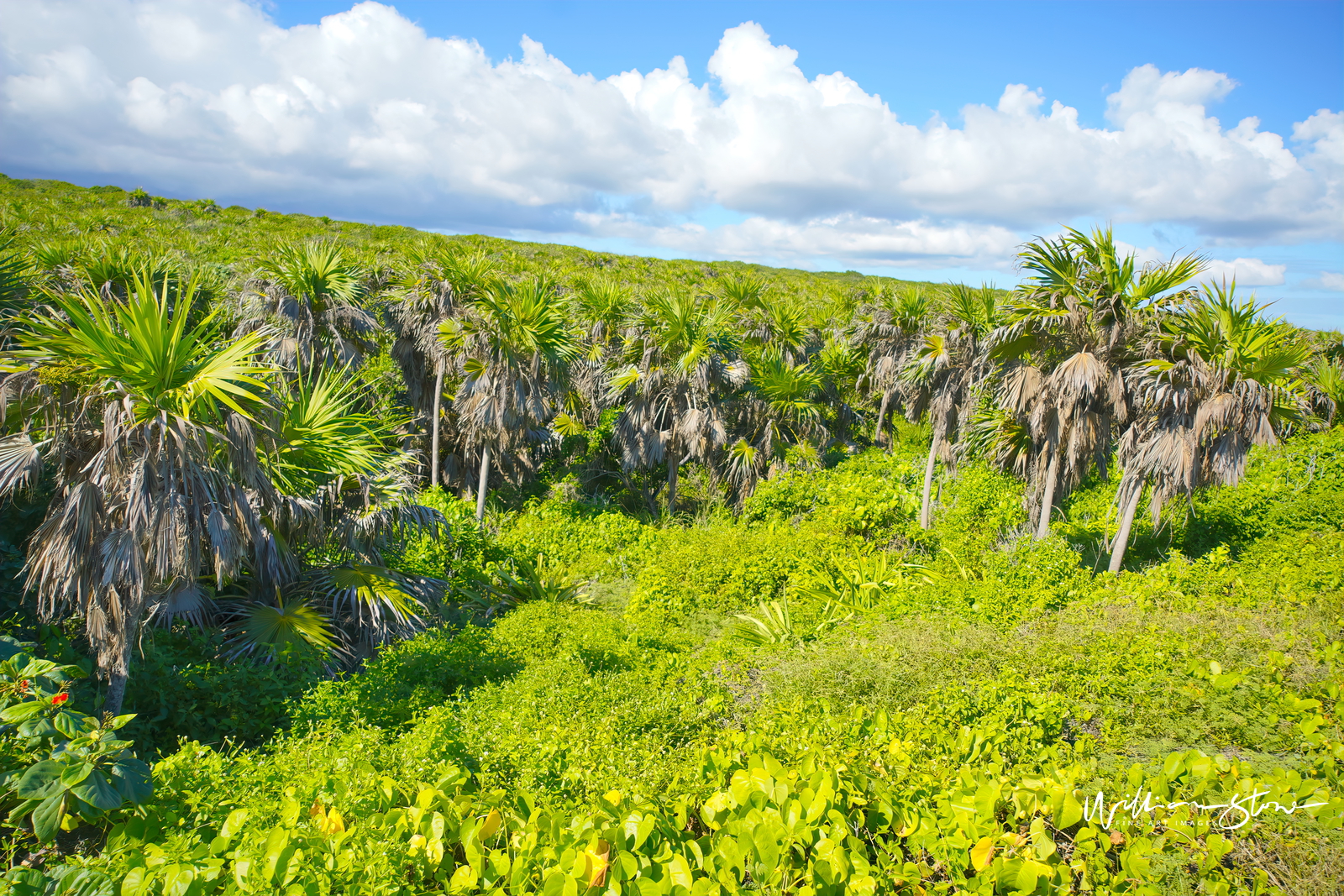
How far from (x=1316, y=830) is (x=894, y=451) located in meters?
13.5

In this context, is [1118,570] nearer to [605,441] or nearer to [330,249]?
[605,441]

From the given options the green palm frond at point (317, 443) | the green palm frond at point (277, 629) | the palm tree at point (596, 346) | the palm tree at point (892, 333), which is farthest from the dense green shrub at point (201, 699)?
the palm tree at point (892, 333)

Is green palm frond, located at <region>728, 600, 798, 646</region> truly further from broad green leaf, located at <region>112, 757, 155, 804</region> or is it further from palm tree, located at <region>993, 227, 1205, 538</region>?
broad green leaf, located at <region>112, 757, 155, 804</region>

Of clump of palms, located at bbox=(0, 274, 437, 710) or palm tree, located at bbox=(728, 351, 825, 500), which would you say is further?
palm tree, located at bbox=(728, 351, 825, 500)

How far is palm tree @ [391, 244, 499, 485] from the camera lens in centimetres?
1277

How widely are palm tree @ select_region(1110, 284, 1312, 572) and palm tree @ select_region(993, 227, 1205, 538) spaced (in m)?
0.38

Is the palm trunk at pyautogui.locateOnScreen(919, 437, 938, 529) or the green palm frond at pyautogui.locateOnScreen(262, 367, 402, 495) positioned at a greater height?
the green palm frond at pyautogui.locateOnScreen(262, 367, 402, 495)

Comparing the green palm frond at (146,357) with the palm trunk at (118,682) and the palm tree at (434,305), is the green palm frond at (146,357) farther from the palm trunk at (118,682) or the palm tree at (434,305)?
the palm tree at (434,305)

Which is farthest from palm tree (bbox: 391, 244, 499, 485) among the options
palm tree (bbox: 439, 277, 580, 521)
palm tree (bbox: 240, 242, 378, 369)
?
palm tree (bbox: 240, 242, 378, 369)

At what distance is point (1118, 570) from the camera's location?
9180mm

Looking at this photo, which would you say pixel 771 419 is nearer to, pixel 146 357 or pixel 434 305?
pixel 434 305

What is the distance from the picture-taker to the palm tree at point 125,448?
4.49 m

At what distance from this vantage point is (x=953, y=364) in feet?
39.0

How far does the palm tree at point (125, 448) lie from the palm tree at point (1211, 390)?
9.46 metres
